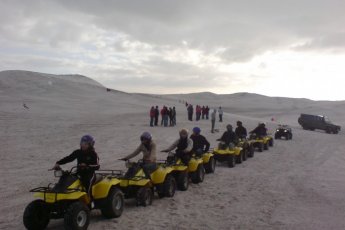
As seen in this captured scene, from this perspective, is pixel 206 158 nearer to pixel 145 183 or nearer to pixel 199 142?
pixel 199 142

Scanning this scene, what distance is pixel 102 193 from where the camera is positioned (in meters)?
8.69

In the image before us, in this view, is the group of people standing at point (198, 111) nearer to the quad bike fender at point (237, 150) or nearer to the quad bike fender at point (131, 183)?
the quad bike fender at point (237, 150)

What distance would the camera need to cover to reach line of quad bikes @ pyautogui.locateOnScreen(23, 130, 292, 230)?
7.82 meters

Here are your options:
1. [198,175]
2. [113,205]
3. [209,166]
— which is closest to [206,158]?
[209,166]

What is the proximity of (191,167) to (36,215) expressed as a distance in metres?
5.84

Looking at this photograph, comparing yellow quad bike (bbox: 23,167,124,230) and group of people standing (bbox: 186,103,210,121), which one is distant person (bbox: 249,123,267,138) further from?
group of people standing (bbox: 186,103,210,121)

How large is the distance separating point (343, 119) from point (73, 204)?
216 ft

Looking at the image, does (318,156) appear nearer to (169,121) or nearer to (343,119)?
(169,121)

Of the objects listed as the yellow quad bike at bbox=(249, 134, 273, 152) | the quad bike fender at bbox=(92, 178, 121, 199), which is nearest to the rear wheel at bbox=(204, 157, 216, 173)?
the quad bike fender at bbox=(92, 178, 121, 199)

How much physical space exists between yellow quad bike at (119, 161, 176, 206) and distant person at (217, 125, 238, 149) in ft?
21.7

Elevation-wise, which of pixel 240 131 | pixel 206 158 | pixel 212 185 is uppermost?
pixel 240 131

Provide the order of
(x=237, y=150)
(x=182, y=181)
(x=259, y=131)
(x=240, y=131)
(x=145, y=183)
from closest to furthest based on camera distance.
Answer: (x=145, y=183) < (x=182, y=181) < (x=237, y=150) < (x=240, y=131) < (x=259, y=131)

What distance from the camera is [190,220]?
911cm

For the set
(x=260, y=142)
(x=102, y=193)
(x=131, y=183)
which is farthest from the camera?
(x=260, y=142)
